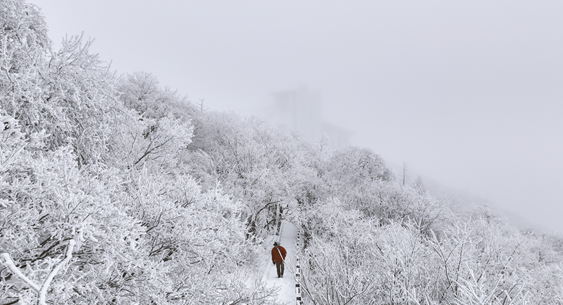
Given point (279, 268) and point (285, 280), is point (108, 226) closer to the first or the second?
point (279, 268)

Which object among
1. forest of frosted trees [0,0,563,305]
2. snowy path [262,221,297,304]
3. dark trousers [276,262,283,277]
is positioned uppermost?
forest of frosted trees [0,0,563,305]

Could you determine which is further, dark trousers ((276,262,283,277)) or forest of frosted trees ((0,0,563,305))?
dark trousers ((276,262,283,277))

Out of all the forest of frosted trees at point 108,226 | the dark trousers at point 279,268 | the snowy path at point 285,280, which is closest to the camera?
the forest of frosted trees at point 108,226

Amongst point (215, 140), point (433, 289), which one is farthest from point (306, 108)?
point (433, 289)

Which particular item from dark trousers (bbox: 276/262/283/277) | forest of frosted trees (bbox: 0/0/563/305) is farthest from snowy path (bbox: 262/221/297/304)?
forest of frosted trees (bbox: 0/0/563/305)

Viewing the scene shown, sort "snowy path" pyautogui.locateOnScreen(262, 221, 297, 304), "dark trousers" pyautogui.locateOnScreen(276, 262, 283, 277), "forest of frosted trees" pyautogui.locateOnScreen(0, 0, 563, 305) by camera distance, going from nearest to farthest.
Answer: "forest of frosted trees" pyautogui.locateOnScreen(0, 0, 563, 305) < "snowy path" pyautogui.locateOnScreen(262, 221, 297, 304) < "dark trousers" pyautogui.locateOnScreen(276, 262, 283, 277)

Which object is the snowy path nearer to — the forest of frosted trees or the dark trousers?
the dark trousers

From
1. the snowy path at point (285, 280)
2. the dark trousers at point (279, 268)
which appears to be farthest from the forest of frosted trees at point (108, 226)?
the dark trousers at point (279, 268)

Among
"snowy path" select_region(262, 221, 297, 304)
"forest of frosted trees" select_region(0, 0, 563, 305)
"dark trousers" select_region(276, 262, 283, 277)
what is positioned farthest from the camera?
"dark trousers" select_region(276, 262, 283, 277)

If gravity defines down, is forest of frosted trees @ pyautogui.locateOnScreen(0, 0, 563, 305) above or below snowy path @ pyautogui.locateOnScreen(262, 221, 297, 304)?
above

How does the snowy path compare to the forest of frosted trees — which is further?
the snowy path

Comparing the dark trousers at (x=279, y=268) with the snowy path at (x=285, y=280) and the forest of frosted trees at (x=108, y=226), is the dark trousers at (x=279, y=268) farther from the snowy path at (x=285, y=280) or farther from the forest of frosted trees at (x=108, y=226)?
the forest of frosted trees at (x=108, y=226)

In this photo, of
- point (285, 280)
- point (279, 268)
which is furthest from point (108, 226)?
point (285, 280)

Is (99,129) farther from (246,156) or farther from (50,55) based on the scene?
(246,156)
